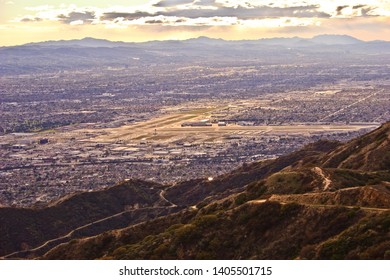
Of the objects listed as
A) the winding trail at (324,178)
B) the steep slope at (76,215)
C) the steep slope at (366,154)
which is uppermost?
the winding trail at (324,178)

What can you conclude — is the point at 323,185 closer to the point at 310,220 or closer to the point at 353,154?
the point at 310,220

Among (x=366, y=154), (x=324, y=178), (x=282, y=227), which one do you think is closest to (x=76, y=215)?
(x=366, y=154)

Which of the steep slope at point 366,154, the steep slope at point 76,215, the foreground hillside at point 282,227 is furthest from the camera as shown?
the steep slope at point 76,215

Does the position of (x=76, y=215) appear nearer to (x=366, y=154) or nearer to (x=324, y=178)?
(x=366, y=154)

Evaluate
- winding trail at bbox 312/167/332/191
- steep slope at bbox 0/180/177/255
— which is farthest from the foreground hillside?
steep slope at bbox 0/180/177/255

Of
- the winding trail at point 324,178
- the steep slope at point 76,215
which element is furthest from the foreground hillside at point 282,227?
the steep slope at point 76,215

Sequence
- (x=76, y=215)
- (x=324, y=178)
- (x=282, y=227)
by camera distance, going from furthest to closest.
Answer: (x=76, y=215)
(x=324, y=178)
(x=282, y=227)

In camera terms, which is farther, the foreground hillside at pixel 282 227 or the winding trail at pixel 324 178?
the winding trail at pixel 324 178

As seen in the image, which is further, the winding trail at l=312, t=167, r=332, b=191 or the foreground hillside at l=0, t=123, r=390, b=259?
the winding trail at l=312, t=167, r=332, b=191

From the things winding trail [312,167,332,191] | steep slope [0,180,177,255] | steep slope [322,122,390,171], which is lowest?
steep slope [0,180,177,255]

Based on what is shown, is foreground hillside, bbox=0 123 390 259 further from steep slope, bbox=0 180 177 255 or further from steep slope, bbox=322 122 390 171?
steep slope, bbox=0 180 177 255

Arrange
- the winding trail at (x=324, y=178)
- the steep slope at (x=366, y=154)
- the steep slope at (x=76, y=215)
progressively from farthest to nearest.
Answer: the steep slope at (x=76, y=215)
the steep slope at (x=366, y=154)
the winding trail at (x=324, y=178)

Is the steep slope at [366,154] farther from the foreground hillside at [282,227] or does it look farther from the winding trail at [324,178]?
the winding trail at [324,178]
